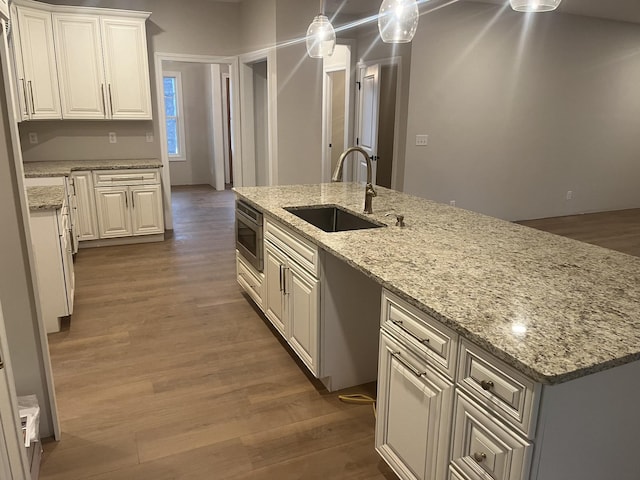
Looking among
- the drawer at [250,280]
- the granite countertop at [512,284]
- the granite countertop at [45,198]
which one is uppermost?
the granite countertop at [45,198]

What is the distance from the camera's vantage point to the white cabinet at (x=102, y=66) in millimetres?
4848

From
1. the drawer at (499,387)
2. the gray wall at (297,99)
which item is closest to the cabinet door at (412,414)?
the drawer at (499,387)

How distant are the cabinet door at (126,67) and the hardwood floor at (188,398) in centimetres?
209

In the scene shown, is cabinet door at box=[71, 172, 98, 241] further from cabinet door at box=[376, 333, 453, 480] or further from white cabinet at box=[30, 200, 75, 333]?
cabinet door at box=[376, 333, 453, 480]

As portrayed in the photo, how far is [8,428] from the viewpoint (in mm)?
1443

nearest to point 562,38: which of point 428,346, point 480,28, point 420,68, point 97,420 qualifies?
point 480,28

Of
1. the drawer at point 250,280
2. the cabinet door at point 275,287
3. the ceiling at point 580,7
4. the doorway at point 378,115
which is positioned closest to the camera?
the cabinet door at point 275,287

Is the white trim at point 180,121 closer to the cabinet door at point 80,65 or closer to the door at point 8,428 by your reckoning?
the cabinet door at point 80,65

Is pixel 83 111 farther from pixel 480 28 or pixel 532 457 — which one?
pixel 532 457

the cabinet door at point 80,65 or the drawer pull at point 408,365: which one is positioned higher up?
the cabinet door at point 80,65

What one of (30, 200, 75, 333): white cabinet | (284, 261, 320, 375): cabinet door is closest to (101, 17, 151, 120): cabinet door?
(30, 200, 75, 333): white cabinet

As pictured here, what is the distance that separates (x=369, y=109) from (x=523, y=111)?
2.00 meters

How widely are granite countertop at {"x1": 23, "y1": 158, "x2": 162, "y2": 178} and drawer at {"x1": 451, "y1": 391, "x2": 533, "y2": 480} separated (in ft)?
14.2

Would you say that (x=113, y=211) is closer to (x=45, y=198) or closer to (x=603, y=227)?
(x=45, y=198)
